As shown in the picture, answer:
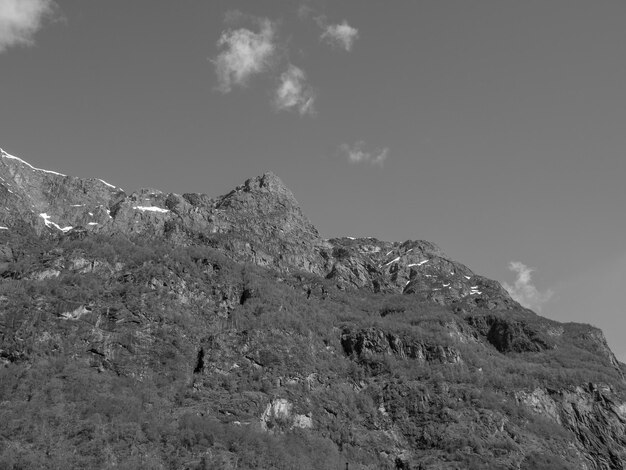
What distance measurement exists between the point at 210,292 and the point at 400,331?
5164cm

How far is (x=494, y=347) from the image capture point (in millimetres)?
193750

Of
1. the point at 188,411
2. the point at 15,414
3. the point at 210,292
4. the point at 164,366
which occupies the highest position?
the point at 210,292

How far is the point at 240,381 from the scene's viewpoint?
128 m

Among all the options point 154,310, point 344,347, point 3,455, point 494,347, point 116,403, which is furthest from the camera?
point 494,347

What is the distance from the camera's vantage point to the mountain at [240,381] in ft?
339

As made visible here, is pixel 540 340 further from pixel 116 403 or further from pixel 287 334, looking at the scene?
pixel 116 403

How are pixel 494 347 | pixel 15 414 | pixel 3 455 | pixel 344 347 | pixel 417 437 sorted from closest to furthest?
pixel 3 455 → pixel 15 414 → pixel 417 437 → pixel 344 347 → pixel 494 347

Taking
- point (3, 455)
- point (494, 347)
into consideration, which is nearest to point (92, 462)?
point (3, 455)

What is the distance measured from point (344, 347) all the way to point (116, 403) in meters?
68.0

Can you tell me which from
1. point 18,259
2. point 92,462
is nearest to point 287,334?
point 92,462

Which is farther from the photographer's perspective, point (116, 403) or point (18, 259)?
point (18, 259)

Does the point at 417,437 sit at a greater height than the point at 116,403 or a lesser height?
greater

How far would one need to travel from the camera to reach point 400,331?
171 m

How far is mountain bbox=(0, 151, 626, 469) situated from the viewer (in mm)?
103188
